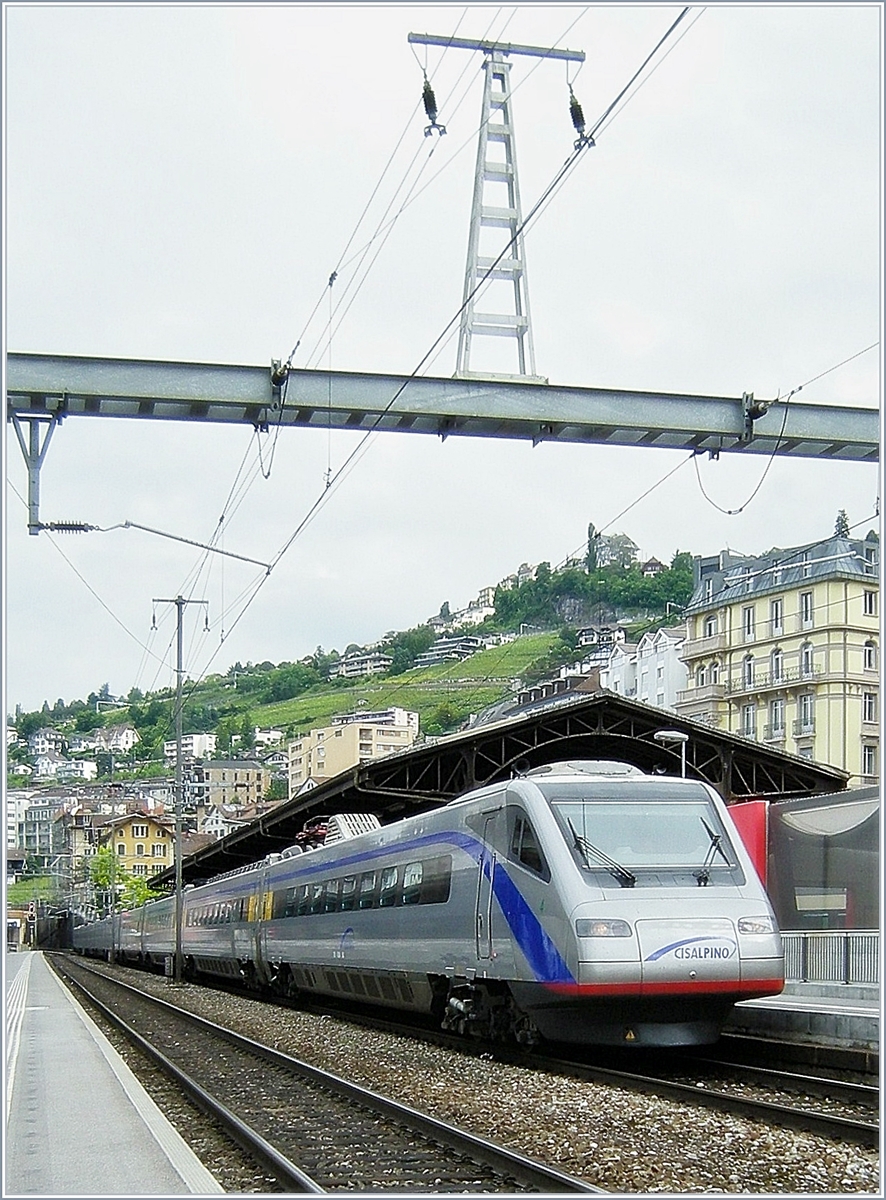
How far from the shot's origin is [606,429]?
1459 cm

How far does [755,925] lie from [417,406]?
5579 mm

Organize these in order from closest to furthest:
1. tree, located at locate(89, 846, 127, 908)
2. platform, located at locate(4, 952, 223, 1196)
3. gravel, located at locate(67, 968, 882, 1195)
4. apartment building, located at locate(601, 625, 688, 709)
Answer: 1. gravel, located at locate(67, 968, 882, 1195)
2. platform, located at locate(4, 952, 223, 1196)
3. apartment building, located at locate(601, 625, 688, 709)
4. tree, located at locate(89, 846, 127, 908)

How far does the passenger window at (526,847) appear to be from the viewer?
14.1 metres

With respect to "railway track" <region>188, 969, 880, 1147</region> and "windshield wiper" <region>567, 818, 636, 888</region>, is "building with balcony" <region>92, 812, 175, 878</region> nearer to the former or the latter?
"railway track" <region>188, 969, 880, 1147</region>

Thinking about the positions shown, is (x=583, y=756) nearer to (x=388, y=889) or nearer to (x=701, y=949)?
(x=388, y=889)

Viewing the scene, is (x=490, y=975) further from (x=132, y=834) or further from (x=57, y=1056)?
(x=132, y=834)

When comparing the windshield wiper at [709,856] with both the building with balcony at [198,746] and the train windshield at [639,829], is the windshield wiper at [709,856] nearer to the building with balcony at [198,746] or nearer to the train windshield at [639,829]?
the train windshield at [639,829]

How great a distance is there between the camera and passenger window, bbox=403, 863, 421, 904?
18234mm

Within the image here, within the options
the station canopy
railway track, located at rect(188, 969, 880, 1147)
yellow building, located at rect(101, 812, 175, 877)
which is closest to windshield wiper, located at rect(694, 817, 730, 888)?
railway track, located at rect(188, 969, 880, 1147)

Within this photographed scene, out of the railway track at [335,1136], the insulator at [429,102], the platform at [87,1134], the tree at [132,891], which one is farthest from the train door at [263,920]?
the tree at [132,891]

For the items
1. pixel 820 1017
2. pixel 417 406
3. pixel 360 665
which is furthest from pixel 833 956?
pixel 360 665

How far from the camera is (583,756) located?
3981 cm

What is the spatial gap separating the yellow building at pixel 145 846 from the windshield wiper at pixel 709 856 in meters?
103

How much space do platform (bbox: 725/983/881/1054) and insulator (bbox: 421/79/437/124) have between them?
302 inches
